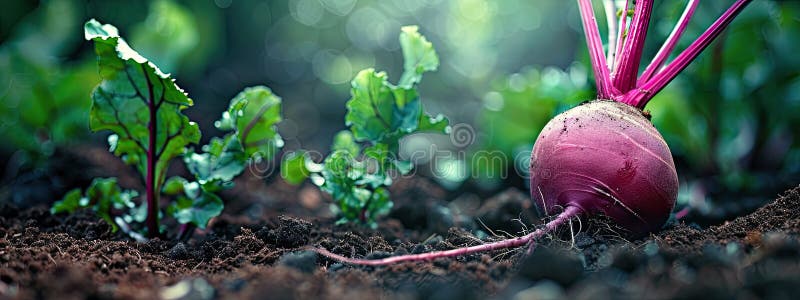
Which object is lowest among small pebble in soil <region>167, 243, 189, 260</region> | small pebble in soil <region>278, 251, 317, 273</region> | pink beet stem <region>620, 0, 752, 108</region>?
small pebble in soil <region>167, 243, 189, 260</region>

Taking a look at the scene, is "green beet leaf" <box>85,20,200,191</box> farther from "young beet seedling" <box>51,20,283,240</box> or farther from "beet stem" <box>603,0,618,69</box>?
"beet stem" <box>603,0,618,69</box>

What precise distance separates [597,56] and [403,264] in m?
1.16

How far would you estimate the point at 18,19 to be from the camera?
4047 mm

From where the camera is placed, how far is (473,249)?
1646 mm

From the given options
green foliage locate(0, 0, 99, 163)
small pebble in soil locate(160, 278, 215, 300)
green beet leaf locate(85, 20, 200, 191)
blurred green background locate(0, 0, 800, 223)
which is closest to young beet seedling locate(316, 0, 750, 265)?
blurred green background locate(0, 0, 800, 223)

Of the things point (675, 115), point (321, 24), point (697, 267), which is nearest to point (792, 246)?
point (697, 267)

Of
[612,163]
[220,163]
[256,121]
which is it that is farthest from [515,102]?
[220,163]

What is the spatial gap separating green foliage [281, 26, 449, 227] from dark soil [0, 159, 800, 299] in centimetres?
18

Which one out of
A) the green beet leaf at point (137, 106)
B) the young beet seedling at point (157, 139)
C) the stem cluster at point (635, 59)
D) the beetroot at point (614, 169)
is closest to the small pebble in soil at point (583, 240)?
the beetroot at point (614, 169)

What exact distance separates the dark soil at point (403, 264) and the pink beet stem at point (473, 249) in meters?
0.02

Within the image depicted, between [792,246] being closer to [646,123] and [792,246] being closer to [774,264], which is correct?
[774,264]

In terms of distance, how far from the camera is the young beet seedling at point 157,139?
1896mm

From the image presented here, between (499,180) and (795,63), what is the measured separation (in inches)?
66.4

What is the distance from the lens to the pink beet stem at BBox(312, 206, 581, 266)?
5.00 ft
